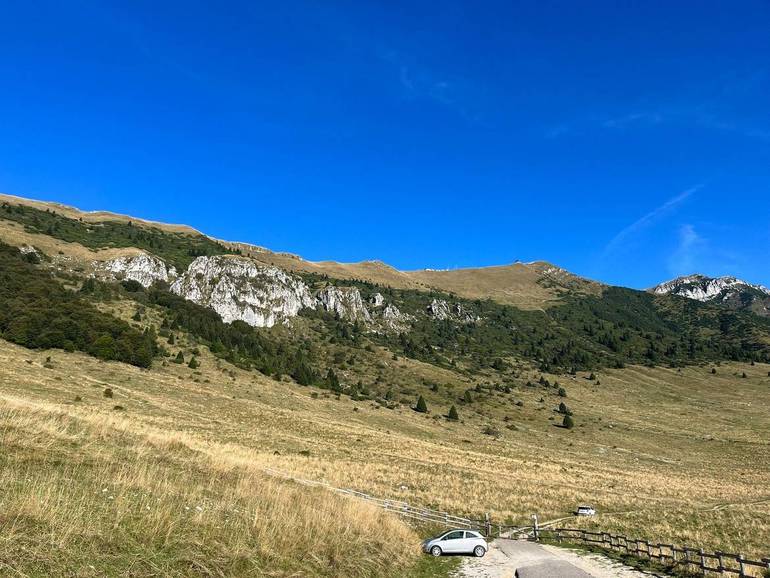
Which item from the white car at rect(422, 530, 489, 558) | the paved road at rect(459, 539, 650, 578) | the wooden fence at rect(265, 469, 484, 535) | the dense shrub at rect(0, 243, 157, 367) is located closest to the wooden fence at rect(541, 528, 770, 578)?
the paved road at rect(459, 539, 650, 578)

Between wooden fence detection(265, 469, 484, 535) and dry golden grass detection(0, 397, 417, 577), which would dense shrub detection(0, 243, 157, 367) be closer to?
wooden fence detection(265, 469, 484, 535)

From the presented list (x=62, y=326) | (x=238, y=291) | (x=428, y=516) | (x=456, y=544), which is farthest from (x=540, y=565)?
(x=238, y=291)

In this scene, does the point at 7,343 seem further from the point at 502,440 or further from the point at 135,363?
the point at 502,440

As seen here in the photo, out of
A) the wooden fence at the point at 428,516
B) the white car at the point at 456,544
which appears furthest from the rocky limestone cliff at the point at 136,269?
the white car at the point at 456,544

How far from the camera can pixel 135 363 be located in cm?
A: 7362

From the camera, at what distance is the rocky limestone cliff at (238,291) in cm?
16612

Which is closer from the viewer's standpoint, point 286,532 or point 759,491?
point 286,532

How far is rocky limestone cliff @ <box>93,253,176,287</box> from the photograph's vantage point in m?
149

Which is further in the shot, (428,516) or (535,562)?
(428,516)

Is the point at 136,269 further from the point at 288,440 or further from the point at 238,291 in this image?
the point at 288,440

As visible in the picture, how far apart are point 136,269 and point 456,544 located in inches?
6541

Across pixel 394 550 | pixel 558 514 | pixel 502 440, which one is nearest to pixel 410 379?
pixel 502 440

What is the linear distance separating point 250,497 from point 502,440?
77444mm

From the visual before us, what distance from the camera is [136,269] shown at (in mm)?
158125
